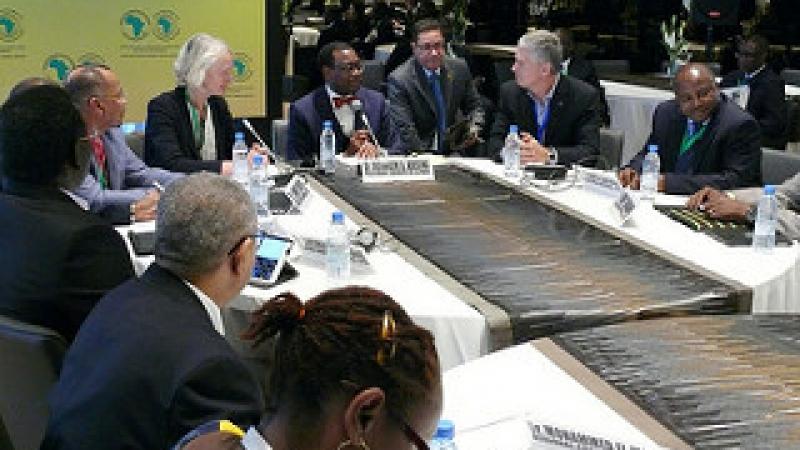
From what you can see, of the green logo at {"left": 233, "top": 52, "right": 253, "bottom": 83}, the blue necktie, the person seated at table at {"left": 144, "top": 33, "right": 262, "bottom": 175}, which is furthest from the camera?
the green logo at {"left": 233, "top": 52, "right": 253, "bottom": 83}

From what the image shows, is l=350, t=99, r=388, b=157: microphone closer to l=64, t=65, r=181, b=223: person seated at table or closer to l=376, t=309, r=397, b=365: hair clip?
l=64, t=65, r=181, b=223: person seated at table

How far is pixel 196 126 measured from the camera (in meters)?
4.52

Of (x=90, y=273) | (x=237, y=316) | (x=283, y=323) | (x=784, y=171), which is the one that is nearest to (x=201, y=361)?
(x=283, y=323)

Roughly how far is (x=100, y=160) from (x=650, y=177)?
2090 mm

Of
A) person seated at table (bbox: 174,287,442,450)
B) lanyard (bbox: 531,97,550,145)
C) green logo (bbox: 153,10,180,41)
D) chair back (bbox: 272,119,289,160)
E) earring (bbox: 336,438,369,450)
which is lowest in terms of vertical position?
chair back (bbox: 272,119,289,160)

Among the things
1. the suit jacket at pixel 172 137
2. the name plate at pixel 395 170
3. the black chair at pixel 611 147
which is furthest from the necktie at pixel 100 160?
the black chair at pixel 611 147

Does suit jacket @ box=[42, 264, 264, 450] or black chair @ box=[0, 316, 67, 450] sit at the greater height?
suit jacket @ box=[42, 264, 264, 450]

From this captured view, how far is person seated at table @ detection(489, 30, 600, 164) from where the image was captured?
15.9 feet

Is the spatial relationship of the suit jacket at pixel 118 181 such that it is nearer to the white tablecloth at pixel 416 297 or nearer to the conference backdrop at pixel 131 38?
the white tablecloth at pixel 416 297

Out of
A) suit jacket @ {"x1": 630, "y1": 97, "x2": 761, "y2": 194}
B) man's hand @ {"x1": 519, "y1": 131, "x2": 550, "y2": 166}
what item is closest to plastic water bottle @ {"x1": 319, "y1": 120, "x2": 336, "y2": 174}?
man's hand @ {"x1": 519, "y1": 131, "x2": 550, "y2": 166}

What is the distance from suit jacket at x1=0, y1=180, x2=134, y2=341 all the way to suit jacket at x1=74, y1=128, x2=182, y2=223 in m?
1.20

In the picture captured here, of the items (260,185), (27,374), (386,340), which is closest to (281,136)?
(260,185)

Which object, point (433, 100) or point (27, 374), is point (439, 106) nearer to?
point (433, 100)

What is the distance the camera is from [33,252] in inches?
89.4
